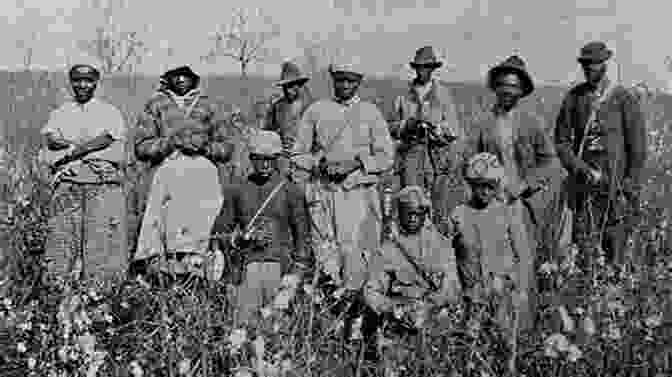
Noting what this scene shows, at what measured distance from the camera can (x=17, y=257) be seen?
559cm

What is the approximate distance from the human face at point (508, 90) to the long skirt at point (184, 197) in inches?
80.2

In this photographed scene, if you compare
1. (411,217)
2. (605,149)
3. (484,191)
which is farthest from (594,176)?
(411,217)

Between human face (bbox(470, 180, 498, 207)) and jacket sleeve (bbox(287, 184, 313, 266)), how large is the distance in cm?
103

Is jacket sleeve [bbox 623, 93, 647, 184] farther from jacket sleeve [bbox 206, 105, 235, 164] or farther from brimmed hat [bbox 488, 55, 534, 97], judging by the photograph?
jacket sleeve [bbox 206, 105, 235, 164]

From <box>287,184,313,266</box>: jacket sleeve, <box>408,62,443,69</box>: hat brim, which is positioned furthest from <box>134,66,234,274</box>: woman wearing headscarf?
<box>408,62,443,69</box>: hat brim

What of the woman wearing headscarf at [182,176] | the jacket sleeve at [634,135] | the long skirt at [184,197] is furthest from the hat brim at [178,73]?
the jacket sleeve at [634,135]

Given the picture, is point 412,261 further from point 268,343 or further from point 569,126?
point 569,126

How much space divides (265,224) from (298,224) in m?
0.26

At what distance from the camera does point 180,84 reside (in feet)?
17.8

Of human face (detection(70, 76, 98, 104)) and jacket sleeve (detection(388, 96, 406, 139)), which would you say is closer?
human face (detection(70, 76, 98, 104))

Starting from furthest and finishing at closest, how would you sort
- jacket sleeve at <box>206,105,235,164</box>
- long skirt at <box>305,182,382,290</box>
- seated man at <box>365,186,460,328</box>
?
long skirt at <box>305,182,382,290</box>, jacket sleeve at <box>206,105,235,164</box>, seated man at <box>365,186,460,328</box>

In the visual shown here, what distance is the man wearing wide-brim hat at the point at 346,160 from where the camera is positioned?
17.7 ft

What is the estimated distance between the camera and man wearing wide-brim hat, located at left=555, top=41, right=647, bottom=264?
5.51 m

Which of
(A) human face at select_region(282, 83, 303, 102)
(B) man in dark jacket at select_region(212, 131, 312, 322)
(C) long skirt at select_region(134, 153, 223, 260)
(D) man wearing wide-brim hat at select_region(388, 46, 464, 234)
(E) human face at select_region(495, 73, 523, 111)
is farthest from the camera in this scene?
(A) human face at select_region(282, 83, 303, 102)
